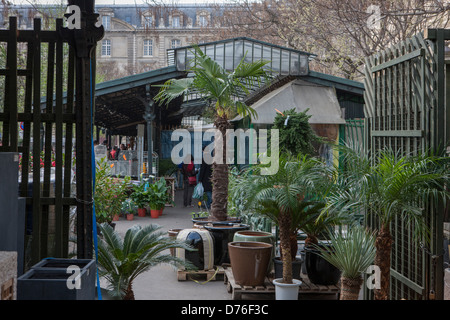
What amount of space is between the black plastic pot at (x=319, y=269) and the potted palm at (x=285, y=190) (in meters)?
0.65

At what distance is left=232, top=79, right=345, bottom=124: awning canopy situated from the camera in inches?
642

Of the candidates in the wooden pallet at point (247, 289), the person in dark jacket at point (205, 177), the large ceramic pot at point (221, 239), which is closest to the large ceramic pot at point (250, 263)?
the wooden pallet at point (247, 289)

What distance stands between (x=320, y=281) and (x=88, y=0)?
→ 4602 millimetres

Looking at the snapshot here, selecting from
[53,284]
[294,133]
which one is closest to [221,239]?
[294,133]

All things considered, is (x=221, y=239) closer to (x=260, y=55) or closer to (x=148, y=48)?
(x=260, y=55)

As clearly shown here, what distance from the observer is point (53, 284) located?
3617 mm

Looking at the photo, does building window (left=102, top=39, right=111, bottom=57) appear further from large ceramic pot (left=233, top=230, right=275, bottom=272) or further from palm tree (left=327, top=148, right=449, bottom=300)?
palm tree (left=327, top=148, right=449, bottom=300)

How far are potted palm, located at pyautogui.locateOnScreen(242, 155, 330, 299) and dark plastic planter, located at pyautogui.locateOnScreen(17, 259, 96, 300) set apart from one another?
2.71 meters

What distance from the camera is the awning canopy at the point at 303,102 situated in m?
16.3

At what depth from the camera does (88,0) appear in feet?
16.9

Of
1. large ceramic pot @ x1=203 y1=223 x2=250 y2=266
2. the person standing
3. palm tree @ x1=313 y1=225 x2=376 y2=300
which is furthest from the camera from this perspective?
the person standing

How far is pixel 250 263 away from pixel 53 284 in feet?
12.5

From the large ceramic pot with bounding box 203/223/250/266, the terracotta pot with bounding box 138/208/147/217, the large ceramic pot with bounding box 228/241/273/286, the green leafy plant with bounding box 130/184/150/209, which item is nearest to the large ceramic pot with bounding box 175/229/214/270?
the large ceramic pot with bounding box 203/223/250/266

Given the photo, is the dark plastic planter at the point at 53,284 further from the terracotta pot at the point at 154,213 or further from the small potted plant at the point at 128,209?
the terracotta pot at the point at 154,213
